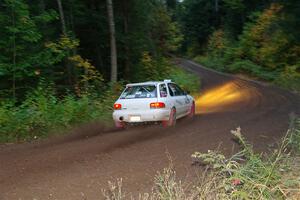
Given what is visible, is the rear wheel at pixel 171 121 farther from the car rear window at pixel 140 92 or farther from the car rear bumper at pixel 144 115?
the car rear window at pixel 140 92

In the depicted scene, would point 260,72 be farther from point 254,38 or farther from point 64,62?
point 64,62

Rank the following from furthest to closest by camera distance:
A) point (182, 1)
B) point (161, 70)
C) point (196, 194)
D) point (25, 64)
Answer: point (182, 1) → point (161, 70) → point (25, 64) → point (196, 194)

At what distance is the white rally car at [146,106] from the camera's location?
14.4 metres

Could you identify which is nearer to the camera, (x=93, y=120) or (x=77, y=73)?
(x=93, y=120)

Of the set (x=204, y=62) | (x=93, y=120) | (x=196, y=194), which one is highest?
(x=196, y=194)

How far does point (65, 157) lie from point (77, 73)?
10962 mm

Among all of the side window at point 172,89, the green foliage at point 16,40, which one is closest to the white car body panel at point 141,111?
the side window at point 172,89

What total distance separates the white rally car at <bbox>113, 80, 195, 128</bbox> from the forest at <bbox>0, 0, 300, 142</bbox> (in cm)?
125

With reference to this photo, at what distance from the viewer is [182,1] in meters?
93.5

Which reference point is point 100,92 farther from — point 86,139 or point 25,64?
point 86,139

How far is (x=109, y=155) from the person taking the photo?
33.9ft

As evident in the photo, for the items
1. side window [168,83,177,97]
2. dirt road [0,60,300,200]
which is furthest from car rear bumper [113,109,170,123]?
side window [168,83,177,97]

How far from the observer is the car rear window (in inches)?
580

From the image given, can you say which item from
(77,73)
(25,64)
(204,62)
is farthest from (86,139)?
(204,62)
